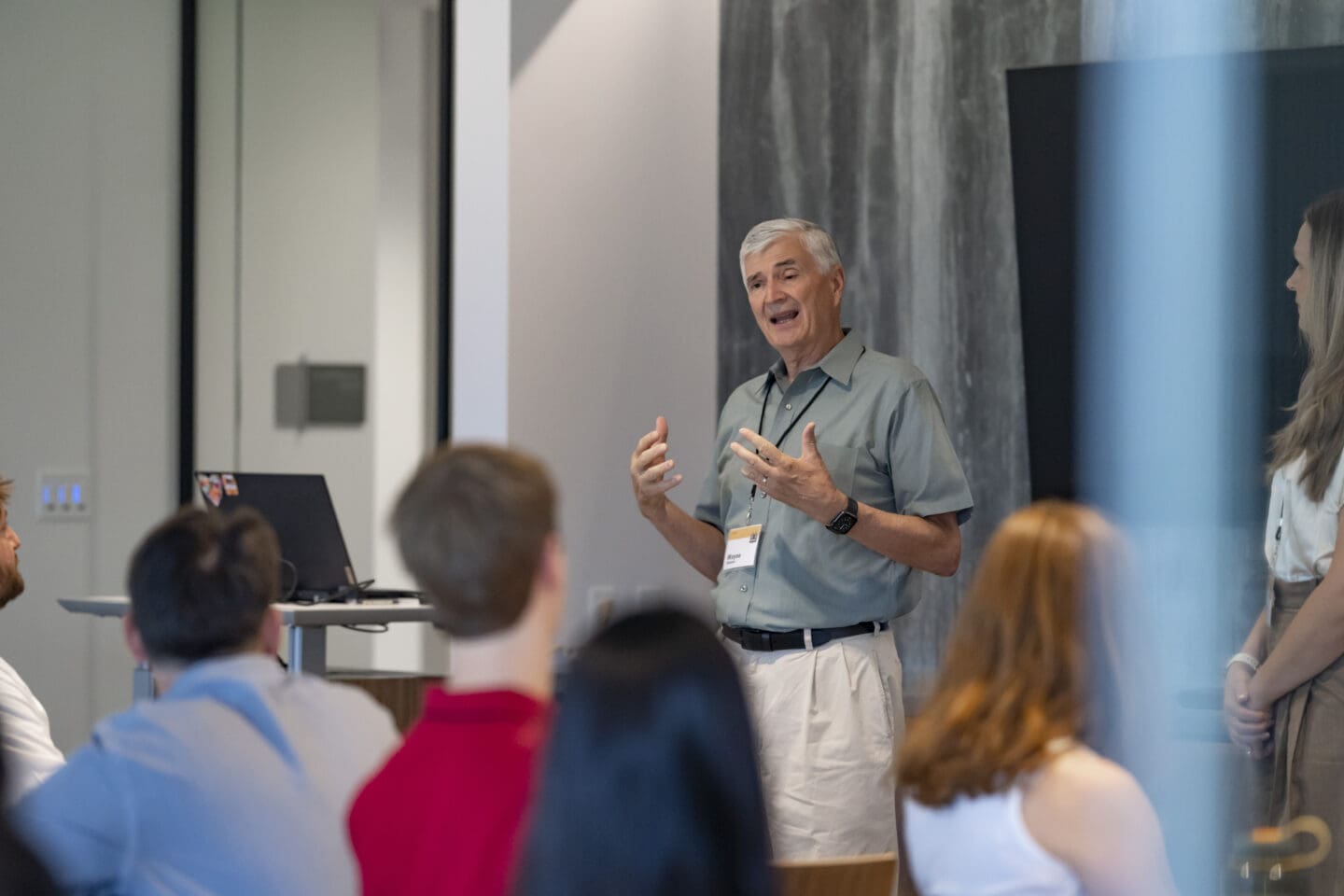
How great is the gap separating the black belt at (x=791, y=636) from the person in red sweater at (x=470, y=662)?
1.74 meters

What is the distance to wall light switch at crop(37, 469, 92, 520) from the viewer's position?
5590 millimetres

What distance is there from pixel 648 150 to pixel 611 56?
0.85 ft

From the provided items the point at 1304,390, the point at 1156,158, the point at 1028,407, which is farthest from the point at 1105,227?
the point at 1304,390

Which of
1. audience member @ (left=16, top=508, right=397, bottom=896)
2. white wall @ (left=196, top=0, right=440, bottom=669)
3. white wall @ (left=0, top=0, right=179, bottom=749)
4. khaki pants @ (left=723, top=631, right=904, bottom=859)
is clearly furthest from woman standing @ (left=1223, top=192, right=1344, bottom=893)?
white wall @ (left=0, top=0, right=179, bottom=749)

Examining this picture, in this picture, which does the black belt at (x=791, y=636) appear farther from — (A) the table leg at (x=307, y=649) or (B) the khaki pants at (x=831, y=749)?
(A) the table leg at (x=307, y=649)

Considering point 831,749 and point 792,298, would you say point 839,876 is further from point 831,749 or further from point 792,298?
point 792,298

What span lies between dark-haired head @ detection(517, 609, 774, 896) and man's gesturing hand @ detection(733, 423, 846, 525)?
6.56 ft

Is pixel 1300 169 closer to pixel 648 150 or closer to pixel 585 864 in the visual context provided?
pixel 648 150

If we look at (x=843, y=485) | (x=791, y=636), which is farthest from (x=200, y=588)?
(x=843, y=485)

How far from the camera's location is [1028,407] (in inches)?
161

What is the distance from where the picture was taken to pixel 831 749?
315 centimetres

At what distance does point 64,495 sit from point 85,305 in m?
0.64

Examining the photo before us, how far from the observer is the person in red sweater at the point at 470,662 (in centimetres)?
140

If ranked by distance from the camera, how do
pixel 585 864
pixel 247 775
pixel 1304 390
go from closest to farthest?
pixel 585 864 < pixel 247 775 < pixel 1304 390
